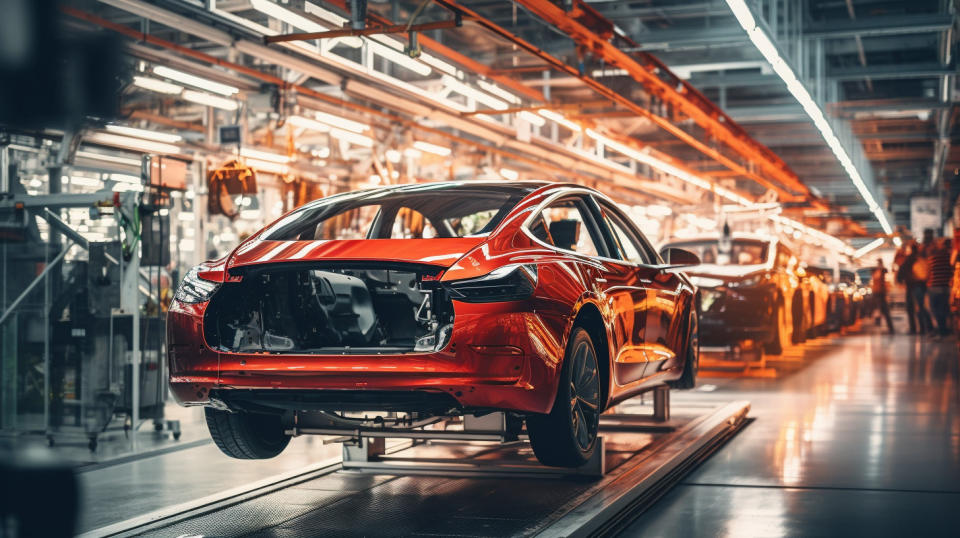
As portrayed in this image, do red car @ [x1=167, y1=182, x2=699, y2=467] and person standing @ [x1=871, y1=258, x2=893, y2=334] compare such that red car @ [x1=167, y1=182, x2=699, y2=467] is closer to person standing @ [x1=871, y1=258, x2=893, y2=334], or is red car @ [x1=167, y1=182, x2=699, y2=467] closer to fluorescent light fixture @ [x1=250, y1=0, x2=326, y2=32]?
fluorescent light fixture @ [x1=250, y1=0, x2=326, y2=32]

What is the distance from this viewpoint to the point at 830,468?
17.9ft

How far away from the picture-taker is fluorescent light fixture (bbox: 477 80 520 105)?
39.7ft

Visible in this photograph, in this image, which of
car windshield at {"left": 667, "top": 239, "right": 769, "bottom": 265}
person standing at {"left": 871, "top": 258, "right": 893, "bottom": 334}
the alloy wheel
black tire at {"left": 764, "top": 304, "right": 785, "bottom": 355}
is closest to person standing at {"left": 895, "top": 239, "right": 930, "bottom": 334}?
person standing at {"left": 871, "top": 258, "right": 893, "bottom": 334}

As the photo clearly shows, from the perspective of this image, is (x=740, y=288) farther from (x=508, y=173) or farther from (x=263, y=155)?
(x=508, y=173)

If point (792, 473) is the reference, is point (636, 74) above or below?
above

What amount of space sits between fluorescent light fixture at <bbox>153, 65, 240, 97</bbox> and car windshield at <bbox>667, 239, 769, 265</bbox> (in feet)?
18.2

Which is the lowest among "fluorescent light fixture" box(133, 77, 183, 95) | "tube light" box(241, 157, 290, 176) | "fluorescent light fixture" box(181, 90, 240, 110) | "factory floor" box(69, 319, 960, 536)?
"factory floor" box(69, 319, 960, 536)

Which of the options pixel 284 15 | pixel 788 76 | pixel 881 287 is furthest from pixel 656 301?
pixel 881 287

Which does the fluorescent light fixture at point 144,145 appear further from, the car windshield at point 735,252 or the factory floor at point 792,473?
the car windshield at point 735,252

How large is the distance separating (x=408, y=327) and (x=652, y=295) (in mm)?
1728

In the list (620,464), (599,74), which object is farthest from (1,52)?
(599,74)

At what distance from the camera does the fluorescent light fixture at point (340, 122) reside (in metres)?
12.8

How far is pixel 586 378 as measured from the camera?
14.8ft

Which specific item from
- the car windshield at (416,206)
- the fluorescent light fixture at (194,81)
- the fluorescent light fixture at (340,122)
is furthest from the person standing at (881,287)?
the car windshield at (416,206)
